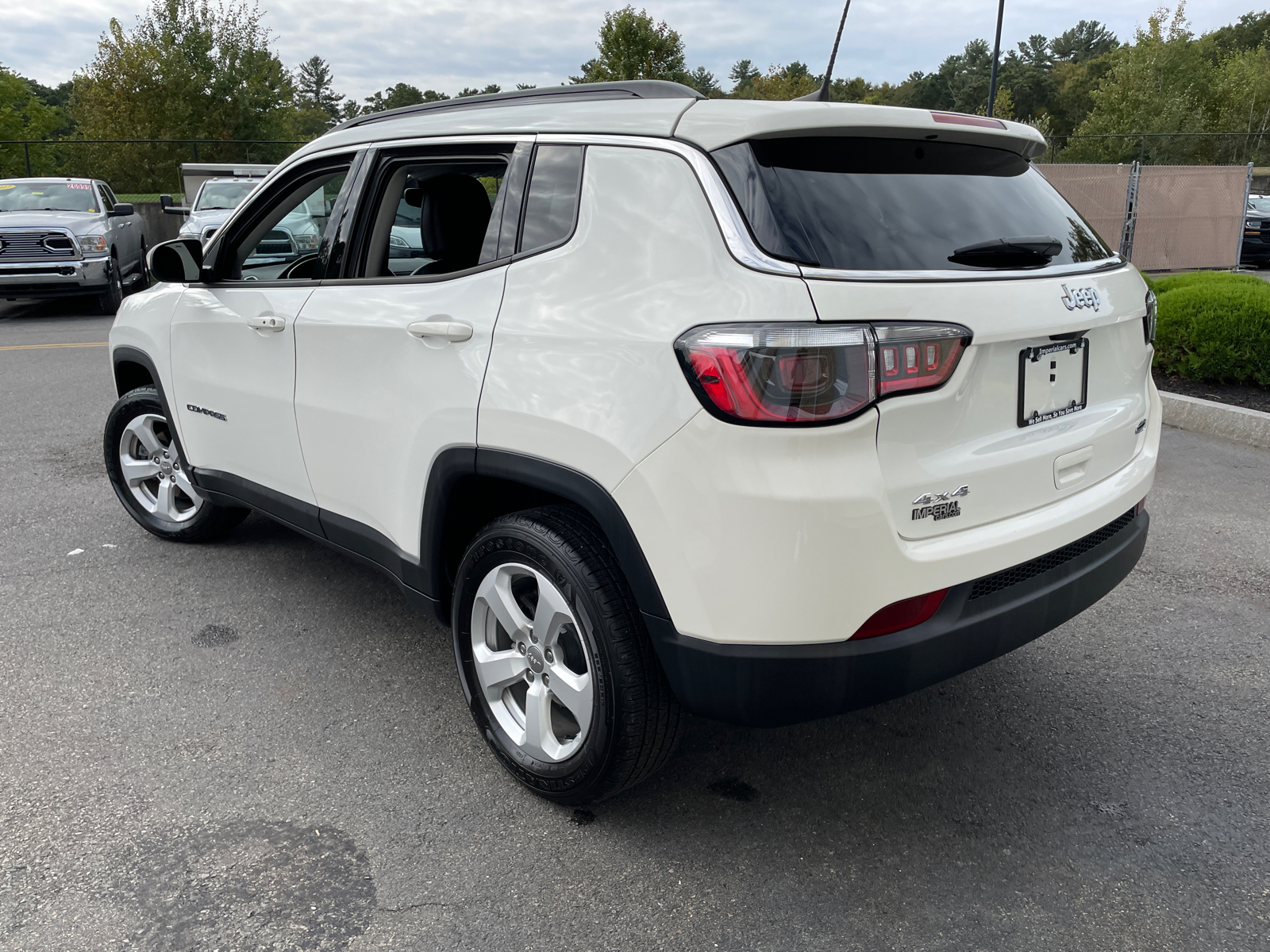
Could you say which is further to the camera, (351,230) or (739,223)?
(351,230)

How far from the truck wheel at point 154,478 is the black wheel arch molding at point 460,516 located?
1.04 meters

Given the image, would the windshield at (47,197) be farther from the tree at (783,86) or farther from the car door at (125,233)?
the tree at (783,86)

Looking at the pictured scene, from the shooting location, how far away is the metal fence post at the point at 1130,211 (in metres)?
15.9

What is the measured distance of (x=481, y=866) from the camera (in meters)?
2.44

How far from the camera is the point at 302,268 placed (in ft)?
11.5

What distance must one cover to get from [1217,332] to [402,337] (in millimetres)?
6685

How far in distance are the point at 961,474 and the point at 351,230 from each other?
207cm

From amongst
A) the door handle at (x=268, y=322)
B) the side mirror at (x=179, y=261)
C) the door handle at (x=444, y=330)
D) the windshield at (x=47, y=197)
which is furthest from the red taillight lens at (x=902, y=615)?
the windshield at (x=47, y=197)

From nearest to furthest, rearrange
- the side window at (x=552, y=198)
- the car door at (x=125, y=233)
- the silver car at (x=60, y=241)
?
the side window at (x=552, y=198)
the silver car at (x=60, y=241)
the car door at (x=125, y=233)

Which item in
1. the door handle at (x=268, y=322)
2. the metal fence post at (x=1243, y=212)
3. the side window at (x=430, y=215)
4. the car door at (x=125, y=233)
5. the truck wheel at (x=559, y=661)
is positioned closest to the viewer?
the truck wheel at (x=559, y=661)

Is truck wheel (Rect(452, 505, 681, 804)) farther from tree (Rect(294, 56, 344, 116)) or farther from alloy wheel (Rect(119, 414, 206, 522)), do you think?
tree (Rect(294, 56, 344, 116))

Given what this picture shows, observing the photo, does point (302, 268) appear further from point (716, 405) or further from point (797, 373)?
point (797, 373)

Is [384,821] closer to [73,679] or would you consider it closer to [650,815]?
[650,815]

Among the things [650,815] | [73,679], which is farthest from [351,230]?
[650,815]
